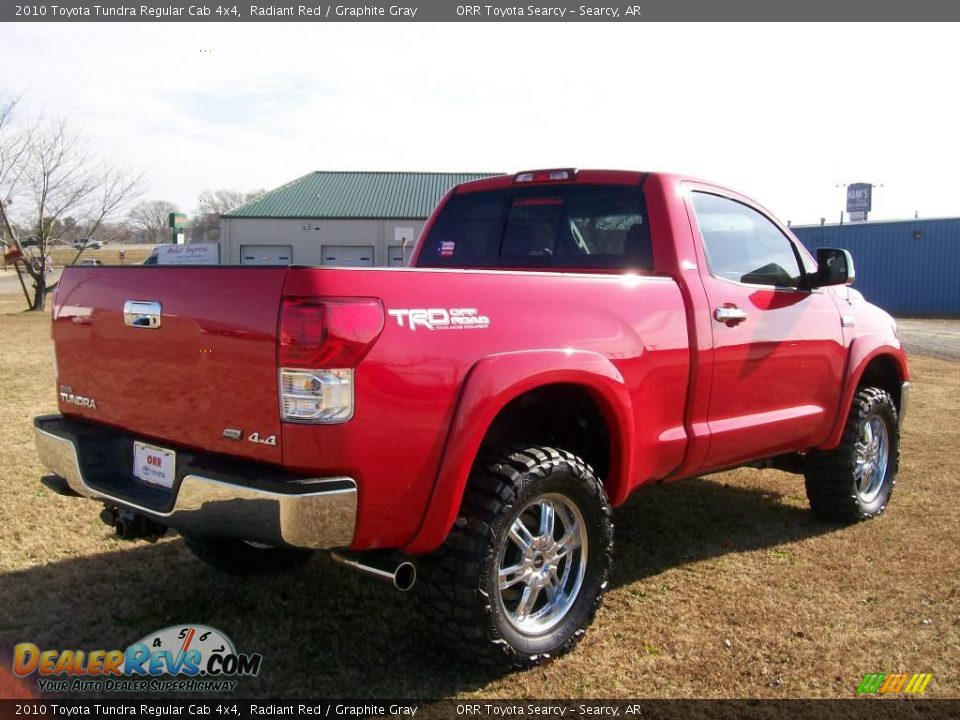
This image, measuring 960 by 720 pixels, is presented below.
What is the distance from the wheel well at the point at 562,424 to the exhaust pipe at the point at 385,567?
75cm

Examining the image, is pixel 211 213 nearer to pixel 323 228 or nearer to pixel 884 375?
pixel 323 228

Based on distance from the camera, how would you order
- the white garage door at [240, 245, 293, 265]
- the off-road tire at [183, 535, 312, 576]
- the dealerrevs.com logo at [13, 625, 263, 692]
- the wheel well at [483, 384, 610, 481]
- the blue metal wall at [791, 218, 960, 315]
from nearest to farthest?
the dealerrevs.com logo at [13, 625, 263, 692]
the wheel well at [483, 384, 610, 481]
the off-road tire at [183, 535, 312, 576]
the blue metal wall at [791, 218, 960, 315]
the white garage door at [240, 245, 293, 265]

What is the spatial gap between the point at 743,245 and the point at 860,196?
5521 centimetres

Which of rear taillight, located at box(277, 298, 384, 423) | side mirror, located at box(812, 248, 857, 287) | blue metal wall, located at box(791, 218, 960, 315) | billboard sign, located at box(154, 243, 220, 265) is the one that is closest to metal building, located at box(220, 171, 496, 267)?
billboard sign, located at box(154, 243, 220, 265)

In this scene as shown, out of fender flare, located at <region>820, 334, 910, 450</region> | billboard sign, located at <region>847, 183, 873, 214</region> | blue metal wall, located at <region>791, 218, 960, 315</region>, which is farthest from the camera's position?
billboard sign, located at <region>847, 183, 873, 214</region>

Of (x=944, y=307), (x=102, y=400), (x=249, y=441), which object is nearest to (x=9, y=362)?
(x=102, y=400)

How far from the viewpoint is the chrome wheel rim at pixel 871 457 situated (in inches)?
207

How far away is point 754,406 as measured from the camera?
170 inches

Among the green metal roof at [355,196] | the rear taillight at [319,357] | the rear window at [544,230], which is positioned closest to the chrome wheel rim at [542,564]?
the rear taillight at [319,357]

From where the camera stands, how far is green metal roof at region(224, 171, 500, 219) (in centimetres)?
3831

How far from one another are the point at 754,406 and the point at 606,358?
129cm

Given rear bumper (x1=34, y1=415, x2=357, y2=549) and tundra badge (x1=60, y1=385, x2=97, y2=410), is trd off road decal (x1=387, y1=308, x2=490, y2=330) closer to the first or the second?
rear bumper (x1=34, y1=415, x2=357, y2=549)

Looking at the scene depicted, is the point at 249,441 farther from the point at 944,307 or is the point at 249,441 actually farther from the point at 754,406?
the point at 944,307

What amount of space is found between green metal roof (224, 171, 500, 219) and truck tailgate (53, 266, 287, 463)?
3426 cm
